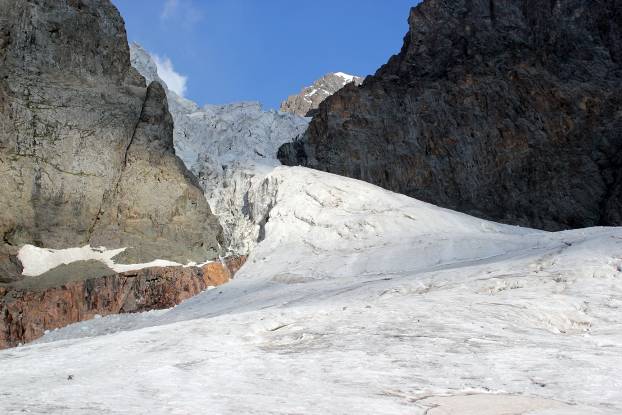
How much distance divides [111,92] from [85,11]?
6.58 m

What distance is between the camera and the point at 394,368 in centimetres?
847

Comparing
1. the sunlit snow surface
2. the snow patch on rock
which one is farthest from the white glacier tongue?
the snow patch on rock

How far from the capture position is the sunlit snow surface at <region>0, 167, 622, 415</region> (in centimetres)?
683

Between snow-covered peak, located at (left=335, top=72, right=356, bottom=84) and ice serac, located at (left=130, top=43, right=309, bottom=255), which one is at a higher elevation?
snow-covered peak, located at (left=335, top=72, right=356, bottom=84)

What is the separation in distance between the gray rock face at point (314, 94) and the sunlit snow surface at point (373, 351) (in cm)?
8229

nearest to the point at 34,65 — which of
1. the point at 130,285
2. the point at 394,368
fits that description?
the point at 130,285

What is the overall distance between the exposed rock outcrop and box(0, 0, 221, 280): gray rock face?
227cm

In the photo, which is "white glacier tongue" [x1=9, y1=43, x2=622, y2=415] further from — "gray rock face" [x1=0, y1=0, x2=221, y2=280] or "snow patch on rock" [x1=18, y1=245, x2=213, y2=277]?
"gray rock face" [x1=0, y1=0, x2=221, y2=280]

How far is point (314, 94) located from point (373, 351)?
98154 mm

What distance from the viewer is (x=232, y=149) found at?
53.1 metres

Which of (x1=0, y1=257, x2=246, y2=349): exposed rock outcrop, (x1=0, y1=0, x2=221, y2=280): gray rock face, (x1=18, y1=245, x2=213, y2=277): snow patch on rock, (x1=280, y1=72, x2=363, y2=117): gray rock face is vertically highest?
(x1=280, y1=72, x2=363, y2=117): gray rock face

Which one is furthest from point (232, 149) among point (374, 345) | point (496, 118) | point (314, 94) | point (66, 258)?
point (314, 94)

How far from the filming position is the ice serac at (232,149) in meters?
33.7

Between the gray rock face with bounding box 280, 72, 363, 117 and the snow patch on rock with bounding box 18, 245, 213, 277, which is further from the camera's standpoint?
the gray rock face with bounding box 280, 72, 363, 117
